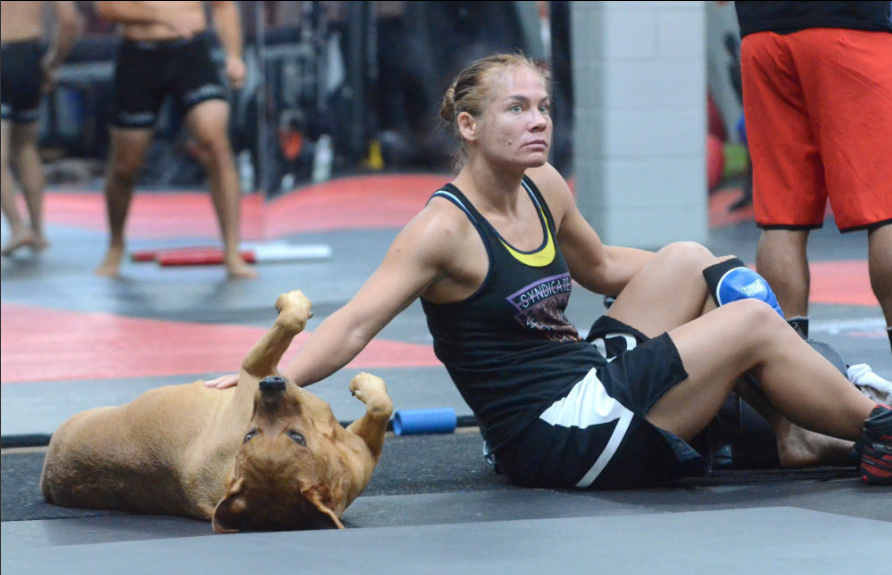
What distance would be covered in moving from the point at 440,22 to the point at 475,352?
8.24 m

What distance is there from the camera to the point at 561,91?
976 cm

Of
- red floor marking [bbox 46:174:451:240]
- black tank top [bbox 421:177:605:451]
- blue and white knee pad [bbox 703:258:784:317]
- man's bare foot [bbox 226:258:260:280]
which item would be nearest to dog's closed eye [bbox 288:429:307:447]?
black tank top [bbox 421:177:605:451]

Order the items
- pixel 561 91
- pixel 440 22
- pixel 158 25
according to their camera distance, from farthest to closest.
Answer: pixel 440 22, pixel 561 91, pixel 158 25

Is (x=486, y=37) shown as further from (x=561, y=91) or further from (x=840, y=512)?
(x=840, y=512)

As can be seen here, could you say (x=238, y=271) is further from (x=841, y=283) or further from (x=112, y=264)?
(x=841, y=283)

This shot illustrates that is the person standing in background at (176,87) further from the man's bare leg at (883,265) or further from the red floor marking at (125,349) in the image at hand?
the man's bare leg at (883,265)

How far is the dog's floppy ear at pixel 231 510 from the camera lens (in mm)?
2830

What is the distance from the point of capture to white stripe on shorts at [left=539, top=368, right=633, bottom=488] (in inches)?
129

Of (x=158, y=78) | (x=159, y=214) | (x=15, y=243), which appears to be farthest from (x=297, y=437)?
(x=159, y=214)

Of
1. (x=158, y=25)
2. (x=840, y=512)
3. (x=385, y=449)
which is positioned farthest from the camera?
(x=158, y=25)

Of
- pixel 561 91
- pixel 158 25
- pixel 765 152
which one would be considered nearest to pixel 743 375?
pixel 765 152

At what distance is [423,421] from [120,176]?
176 inches

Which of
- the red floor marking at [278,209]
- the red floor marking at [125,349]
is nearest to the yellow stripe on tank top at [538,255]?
the red floor marking at [125,349]

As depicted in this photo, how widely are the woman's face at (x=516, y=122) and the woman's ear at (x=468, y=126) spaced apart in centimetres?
2
